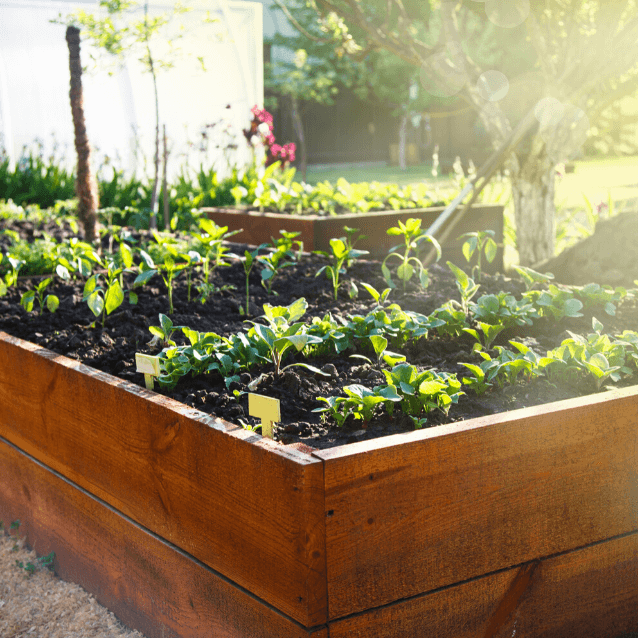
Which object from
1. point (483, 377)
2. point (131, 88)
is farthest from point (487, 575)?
point (131, 88)

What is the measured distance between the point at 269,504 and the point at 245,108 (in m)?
7.96

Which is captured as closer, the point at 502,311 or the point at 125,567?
the point at 125,567

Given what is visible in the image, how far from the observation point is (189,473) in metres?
1.49

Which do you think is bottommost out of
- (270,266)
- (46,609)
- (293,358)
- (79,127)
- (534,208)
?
(46,609)

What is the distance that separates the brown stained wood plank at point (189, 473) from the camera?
47.7 inches

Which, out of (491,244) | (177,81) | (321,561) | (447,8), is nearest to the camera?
(321,561)

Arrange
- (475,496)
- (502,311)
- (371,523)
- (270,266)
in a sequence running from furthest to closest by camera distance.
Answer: (270,266)
(502,311)
(475,496)
(371,523)

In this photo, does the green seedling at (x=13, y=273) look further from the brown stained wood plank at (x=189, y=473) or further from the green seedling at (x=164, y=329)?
the green seedling at (x=164, y=329)

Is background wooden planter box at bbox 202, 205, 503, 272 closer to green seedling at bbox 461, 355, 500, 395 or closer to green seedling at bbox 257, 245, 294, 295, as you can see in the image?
green seedling at bbox 257, 245, 294, 295

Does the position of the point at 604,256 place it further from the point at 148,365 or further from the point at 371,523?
the point at 371,523

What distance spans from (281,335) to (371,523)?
2.38ft

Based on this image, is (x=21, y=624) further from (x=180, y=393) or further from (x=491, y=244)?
(x=491, y=244)

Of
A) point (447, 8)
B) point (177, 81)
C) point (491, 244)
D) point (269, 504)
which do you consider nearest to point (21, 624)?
point (269, 504)

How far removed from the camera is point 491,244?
2662 mm
